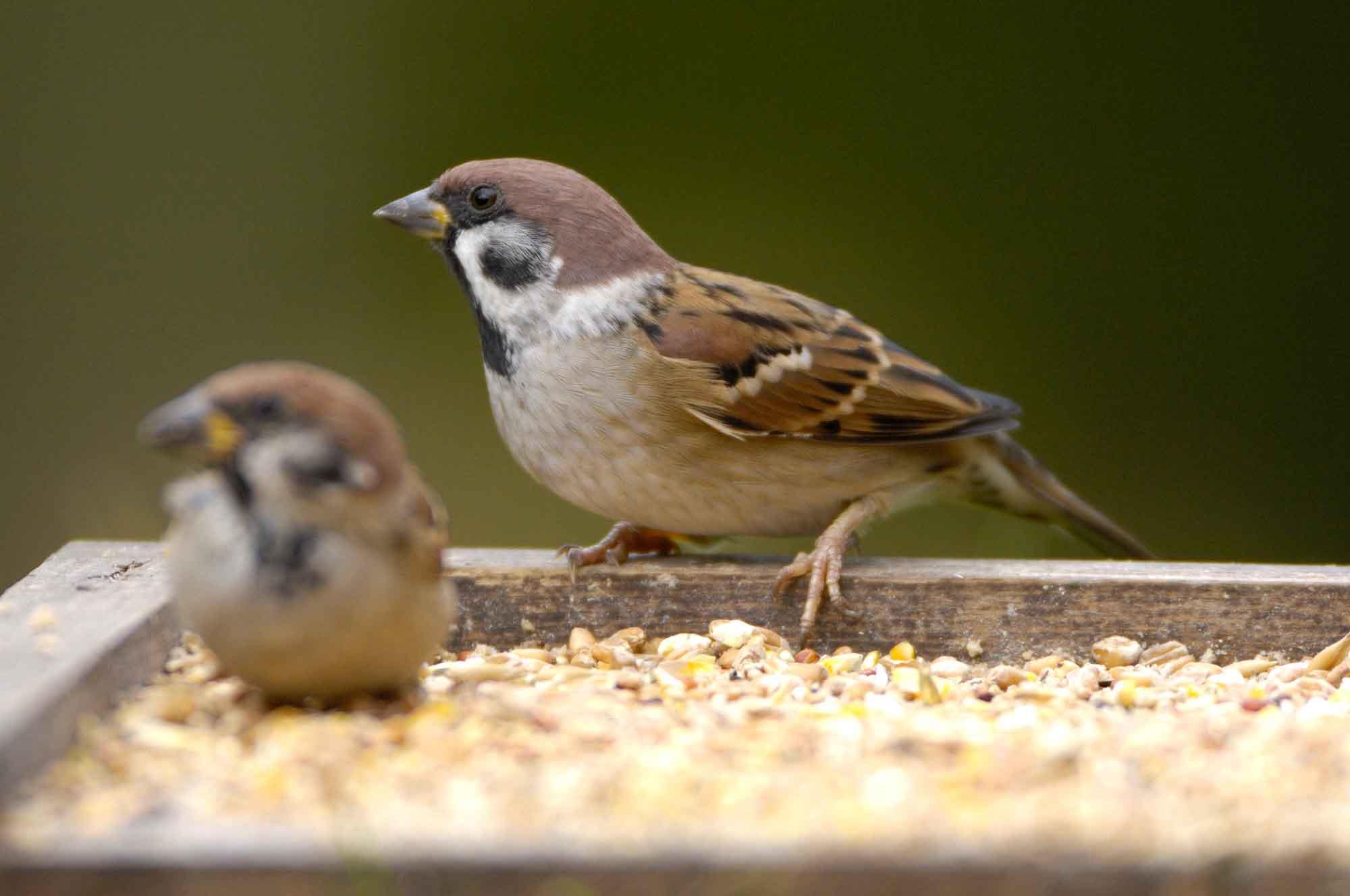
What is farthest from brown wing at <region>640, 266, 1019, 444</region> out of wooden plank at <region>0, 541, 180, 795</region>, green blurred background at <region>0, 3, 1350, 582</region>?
green blurred background at <region>0, 3, 1350, 582</region>

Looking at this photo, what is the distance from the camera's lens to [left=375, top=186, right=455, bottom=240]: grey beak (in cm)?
304

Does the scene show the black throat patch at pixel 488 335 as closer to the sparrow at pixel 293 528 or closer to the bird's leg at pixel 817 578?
the bird's leg at pixel 817 578

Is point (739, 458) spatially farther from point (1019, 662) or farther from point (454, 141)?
point (454, 141)

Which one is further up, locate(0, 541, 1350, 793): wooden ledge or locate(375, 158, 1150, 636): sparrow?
locate(375, 158, 1150, 636): sparrow

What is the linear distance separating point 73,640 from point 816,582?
119 centimetres

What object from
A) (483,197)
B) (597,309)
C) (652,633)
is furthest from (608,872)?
→ (483,197)

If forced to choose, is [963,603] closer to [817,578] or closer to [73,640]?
[817,578]

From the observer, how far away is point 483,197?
9.89 feet

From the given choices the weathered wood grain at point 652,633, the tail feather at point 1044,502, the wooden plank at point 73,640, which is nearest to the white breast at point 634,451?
the weathered wood grain at point 652,633

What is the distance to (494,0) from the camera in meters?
5.39

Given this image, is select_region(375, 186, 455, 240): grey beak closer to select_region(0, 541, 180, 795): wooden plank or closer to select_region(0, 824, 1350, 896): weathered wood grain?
select_region(0, 541, 180, 795): wooden plank

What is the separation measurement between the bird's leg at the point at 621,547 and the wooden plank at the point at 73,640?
2.20ft

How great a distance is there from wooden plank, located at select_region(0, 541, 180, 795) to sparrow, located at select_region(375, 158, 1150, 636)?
2.38 feet

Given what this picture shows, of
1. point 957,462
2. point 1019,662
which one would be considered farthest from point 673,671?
point 957,462
